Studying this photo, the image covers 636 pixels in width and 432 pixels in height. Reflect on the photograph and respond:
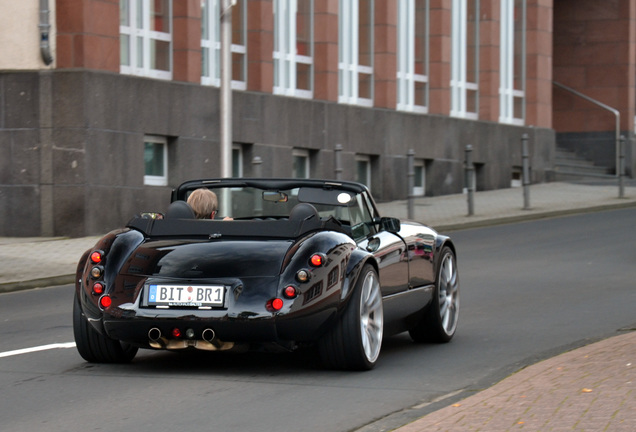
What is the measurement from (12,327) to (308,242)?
3.89m

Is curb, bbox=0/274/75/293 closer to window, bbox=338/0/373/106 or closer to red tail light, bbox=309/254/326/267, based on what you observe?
red tail light, bbox=309/254/326/267

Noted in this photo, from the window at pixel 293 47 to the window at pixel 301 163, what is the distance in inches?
51.3

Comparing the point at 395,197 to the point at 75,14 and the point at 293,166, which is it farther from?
the point at 75,14

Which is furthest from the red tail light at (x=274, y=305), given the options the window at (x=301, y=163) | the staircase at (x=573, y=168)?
the staircase at (x=573, y=168)

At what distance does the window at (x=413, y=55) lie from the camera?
32188 mm

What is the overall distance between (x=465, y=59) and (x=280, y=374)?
2740 cm

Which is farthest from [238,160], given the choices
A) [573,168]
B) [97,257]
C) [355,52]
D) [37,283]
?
[97,257]

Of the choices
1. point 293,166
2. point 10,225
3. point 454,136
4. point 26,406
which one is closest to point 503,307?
point 26,406

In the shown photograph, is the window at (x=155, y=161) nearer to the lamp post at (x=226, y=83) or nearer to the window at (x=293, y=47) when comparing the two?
the lamp post at (x=226, y=83)

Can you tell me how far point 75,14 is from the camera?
2152 centimetres

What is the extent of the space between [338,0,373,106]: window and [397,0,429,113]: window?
3.94 ft

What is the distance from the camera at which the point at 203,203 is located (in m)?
8.86

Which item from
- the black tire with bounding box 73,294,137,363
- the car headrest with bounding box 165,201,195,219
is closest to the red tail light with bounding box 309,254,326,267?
the car headrest with bounding box 165,201,195,219

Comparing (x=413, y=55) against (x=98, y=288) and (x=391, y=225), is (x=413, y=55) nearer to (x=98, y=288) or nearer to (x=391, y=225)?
(x=391, y=225)
